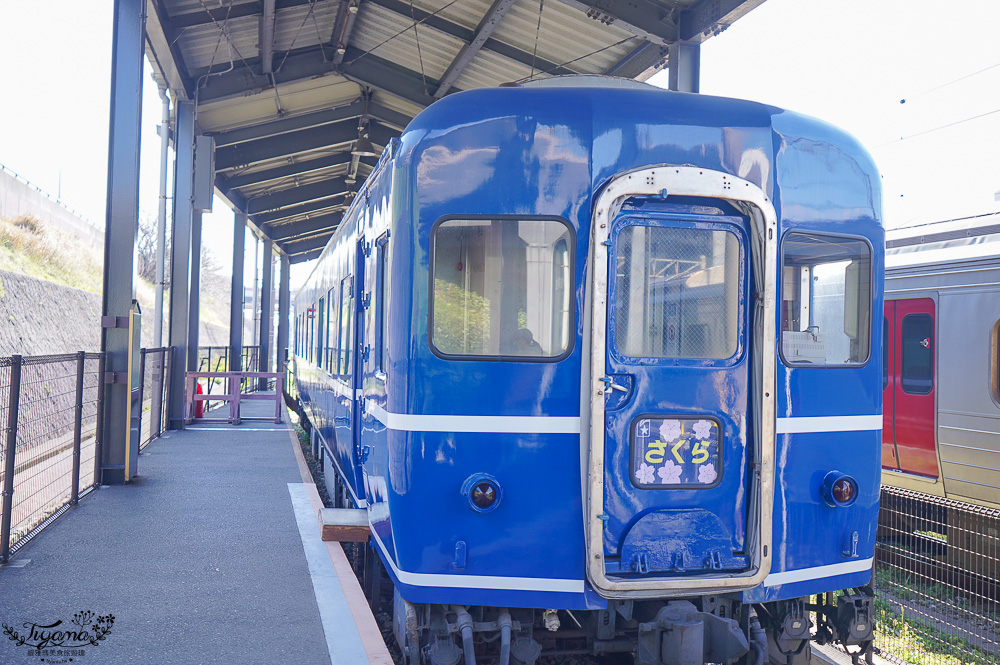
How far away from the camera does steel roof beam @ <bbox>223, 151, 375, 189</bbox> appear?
17953 millimetres

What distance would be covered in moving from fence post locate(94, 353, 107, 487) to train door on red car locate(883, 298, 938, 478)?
7.89 m

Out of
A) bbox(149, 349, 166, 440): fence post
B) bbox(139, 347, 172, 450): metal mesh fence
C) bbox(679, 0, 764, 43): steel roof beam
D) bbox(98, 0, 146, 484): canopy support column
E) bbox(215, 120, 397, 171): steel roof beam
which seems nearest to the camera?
bbox(679, 0, 764, 43): steel roof beam

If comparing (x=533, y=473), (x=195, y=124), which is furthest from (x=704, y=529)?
(x=195, y=124)

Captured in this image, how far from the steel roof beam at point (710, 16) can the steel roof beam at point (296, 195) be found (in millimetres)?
13364

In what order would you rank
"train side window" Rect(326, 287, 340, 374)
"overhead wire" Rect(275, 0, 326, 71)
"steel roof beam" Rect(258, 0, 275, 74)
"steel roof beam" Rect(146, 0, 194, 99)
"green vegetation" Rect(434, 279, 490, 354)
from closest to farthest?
1. "green vegetation" Rect(434, 279, 490, 354)
2. "train side window" Rect(326, 287, 340, 374)
3. "steel roof beam" Rect(146, 0, 194, 99)
4. "steel roof beam" Rect(258, 0, 275, 74)
5. "overhead wire" Rect(275, 0, 326, 71)

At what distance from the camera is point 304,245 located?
29.1m

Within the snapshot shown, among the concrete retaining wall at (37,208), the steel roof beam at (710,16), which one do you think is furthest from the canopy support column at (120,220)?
the concrete retaining wall at (37,208)

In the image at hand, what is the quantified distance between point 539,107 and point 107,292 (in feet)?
20.6

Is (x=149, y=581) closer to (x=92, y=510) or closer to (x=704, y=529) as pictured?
(x=92, y=510)

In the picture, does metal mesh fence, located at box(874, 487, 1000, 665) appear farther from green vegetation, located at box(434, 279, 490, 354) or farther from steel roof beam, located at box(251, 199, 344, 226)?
steel roof beam, located at box(251, 199, 344, 226)

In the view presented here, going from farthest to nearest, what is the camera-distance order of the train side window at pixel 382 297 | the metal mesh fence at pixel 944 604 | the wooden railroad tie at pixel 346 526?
the metal mesh fence at pixel 944 604
the wooden railroad tie at pixel 346 526
the train side window at pixel 382 297

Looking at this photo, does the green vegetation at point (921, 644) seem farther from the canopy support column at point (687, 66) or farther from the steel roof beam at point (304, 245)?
the steel roof beam at point (304, 245)

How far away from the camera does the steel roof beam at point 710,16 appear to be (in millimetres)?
7578

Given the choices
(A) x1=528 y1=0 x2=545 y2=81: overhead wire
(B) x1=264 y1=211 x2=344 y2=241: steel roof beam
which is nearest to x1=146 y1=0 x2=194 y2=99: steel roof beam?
(A) x1=528 y1=0 x2=545 y2=81: overhead wire
